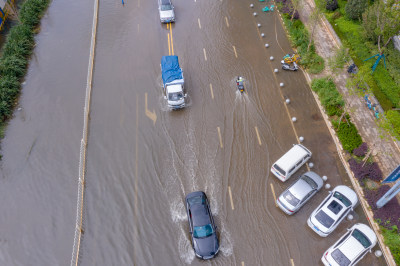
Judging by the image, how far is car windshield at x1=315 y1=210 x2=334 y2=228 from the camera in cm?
1872

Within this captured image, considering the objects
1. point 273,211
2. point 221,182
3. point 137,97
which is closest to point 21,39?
point 137,97

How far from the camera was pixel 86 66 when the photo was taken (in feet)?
98.1

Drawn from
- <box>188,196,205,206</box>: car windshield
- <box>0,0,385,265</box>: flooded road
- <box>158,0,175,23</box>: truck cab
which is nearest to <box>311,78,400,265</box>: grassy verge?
<box>0,0,385,265</box>: flooded road

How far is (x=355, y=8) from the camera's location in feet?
100.0

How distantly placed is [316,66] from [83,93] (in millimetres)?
23585

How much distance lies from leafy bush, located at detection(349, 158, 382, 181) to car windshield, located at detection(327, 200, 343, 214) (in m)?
3.52

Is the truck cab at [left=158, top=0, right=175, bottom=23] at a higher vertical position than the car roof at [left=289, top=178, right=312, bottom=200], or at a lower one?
higher

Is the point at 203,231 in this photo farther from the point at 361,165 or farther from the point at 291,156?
the point at 361,165

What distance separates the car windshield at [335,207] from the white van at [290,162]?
3495 millimetres

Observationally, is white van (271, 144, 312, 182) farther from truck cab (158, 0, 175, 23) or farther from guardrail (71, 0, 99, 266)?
truck cab (158, 0, 175, 23)

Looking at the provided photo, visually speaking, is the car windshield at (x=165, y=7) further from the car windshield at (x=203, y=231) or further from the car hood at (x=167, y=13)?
the car windshield at (x=203, y=231)

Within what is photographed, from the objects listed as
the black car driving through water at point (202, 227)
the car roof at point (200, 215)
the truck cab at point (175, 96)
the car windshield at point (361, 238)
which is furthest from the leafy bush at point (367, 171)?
the truck cab at point (175, 96)

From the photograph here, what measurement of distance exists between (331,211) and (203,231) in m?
8.82

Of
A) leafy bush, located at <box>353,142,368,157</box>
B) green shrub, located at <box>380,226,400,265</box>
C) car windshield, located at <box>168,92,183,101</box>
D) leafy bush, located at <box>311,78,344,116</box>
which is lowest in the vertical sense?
green shrub, located at <box>380,226,400,265</box>
